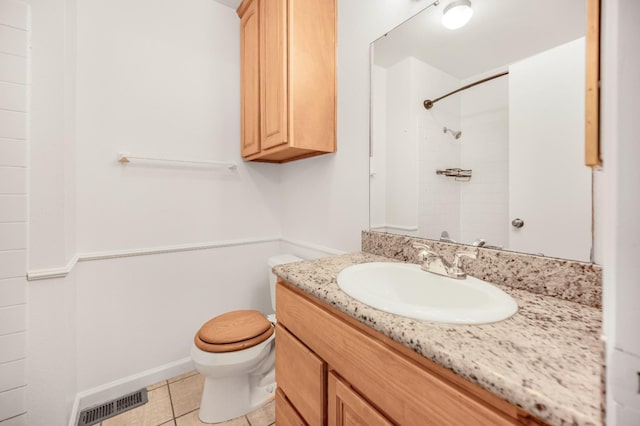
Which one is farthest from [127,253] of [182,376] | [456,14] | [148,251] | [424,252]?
[456,14]

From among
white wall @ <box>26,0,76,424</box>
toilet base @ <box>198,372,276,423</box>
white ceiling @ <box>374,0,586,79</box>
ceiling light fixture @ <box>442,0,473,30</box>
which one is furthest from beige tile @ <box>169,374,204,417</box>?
ceiling light fixture @ <box>442,0,473,30</box>

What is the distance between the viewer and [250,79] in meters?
1.65

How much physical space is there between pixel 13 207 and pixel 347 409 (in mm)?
1398

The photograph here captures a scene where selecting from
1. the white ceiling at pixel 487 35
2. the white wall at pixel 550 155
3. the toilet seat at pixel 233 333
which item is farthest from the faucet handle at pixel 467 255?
the toilet seat at pixel 233 333

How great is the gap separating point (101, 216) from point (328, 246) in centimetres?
126

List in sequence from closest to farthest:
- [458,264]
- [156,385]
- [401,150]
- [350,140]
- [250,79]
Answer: [458,264] < [401,150] < [350,140] < [156,385] < [250,79]

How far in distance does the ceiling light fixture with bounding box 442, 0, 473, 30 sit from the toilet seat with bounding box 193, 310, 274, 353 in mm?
1554

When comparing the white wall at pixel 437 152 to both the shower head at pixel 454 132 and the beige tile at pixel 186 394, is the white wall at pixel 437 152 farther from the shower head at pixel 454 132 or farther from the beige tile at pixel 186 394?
the beige tile at pixel 186 394

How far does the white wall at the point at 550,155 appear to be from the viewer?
693 mm

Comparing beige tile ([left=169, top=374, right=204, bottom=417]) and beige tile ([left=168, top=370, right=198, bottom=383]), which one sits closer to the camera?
beige tile ([left=169, top=374, right=204, bottom=417])

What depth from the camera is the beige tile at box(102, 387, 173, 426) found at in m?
1.27

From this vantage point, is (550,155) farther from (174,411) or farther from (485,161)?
(174,411)

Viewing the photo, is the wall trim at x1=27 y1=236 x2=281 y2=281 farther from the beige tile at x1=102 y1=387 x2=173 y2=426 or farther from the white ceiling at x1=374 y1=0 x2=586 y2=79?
the white ceiling at x1=374 y1=0 x2=586 y2=79

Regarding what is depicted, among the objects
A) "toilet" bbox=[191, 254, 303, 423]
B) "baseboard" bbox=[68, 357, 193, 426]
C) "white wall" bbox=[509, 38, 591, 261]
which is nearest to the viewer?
"white wall" bbox=[509, 38, 591, 261]
